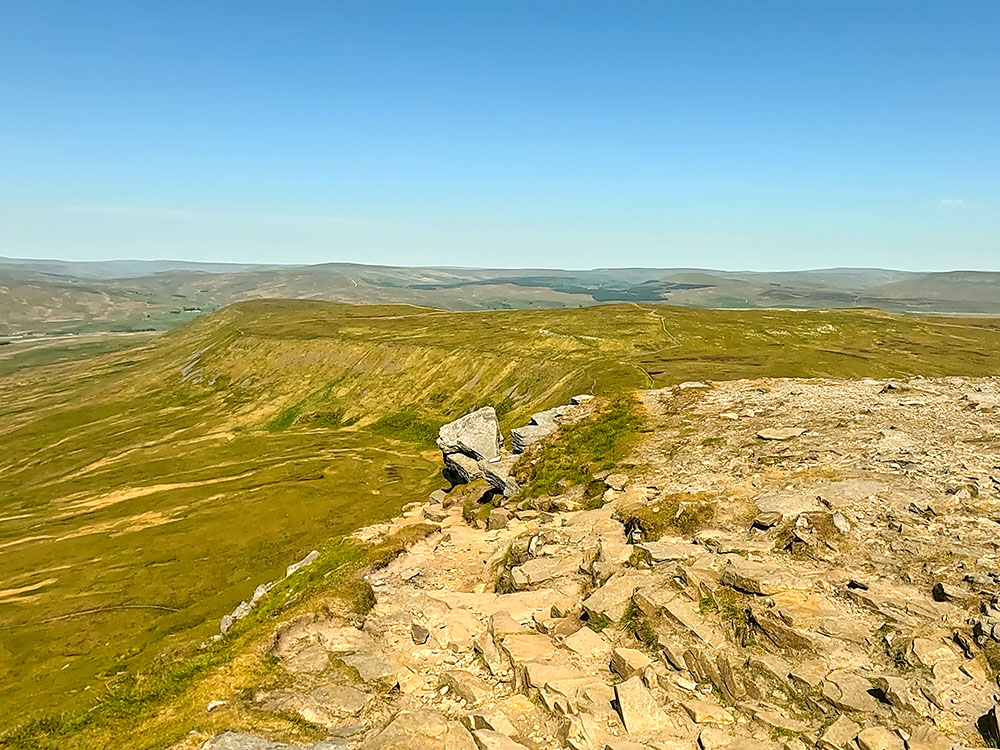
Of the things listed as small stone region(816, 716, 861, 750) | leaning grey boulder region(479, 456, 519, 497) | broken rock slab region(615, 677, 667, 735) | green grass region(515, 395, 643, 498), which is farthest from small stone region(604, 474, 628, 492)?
small stone region(816, 716, 861, 750)

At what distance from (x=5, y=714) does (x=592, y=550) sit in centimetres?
5502

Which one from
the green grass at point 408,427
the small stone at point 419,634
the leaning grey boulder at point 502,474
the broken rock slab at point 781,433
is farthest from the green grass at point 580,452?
the green grass at point 408,427

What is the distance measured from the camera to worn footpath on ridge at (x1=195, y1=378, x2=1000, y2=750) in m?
18.9

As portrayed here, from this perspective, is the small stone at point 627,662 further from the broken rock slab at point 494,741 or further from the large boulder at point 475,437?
the large boulder at point 475,437

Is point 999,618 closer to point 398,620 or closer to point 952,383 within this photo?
point 398,620

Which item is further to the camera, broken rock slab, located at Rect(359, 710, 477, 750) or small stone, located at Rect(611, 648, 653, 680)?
small stone, located at Rect(611, 648, 653, 680)

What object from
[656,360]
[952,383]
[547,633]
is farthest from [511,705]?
[656,360]

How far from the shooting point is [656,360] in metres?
122

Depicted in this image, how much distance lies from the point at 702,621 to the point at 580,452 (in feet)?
92.9

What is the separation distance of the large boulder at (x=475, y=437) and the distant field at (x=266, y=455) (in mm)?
29862

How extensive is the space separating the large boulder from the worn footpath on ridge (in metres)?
18.7

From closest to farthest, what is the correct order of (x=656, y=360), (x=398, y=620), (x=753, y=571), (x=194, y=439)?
(x=753, y=571), (x=398, y=620), (x=656, y=360), (x=194, y=439)

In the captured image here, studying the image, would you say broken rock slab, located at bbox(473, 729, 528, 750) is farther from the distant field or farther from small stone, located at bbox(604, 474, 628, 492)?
the distant field

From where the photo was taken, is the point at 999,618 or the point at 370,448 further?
the point at 370,448
